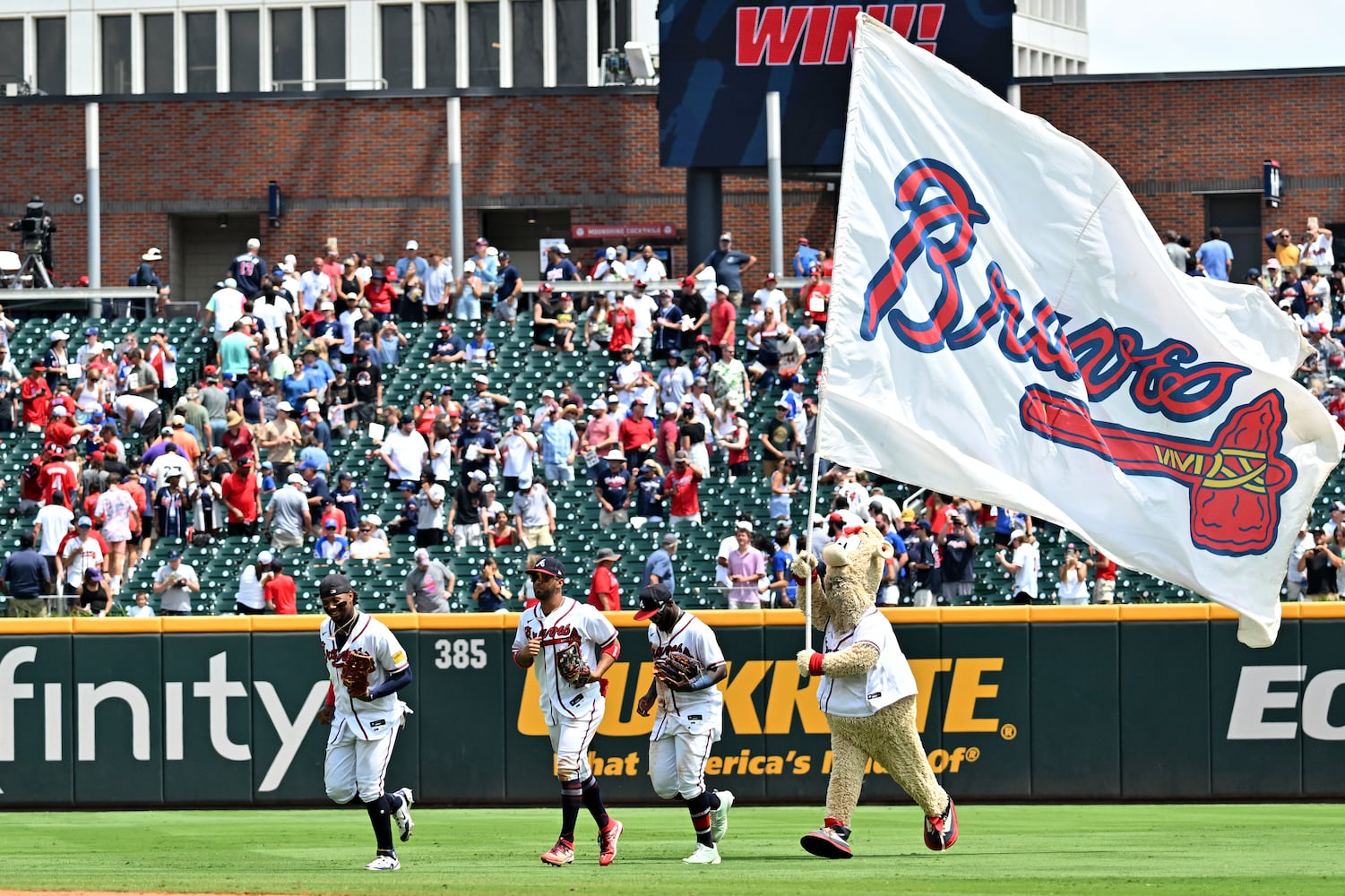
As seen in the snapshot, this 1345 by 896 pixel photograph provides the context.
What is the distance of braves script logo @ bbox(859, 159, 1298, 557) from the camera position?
1173 cm

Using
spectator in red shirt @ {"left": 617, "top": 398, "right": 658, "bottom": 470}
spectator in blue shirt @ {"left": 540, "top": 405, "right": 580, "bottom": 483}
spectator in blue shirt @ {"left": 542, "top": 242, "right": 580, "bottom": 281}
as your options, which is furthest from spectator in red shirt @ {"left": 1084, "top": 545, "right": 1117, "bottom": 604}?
spectator in blue shirt @ {"left": 542, "top": 242, "right": 580, "bottom": 281}

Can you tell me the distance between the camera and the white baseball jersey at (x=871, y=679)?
41.0ft

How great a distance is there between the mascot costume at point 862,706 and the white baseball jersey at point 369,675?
265 cm

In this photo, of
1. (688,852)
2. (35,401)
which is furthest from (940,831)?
(35,401)

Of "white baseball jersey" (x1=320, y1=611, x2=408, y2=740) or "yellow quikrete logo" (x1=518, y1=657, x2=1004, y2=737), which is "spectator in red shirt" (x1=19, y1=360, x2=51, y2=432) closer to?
"yellow quikrete logo" (x1=518, y1=657, x2=1004, y2=737)

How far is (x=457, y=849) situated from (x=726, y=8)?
71.0 feet

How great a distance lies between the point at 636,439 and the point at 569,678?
12827 millimetres

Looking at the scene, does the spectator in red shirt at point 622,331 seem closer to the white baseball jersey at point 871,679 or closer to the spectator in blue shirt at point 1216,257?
the spectator in blue shirt at point 1216,257

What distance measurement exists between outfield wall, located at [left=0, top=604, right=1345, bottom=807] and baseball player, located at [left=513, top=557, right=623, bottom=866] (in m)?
→ 5.33

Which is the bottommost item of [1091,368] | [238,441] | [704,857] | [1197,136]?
[704,857]

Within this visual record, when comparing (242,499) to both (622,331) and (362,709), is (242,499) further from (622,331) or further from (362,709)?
(362,709)

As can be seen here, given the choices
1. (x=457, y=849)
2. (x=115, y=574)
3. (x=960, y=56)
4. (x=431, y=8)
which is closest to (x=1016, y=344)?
(x=457, y=849)

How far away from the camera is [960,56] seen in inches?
1336

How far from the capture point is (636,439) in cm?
2589
